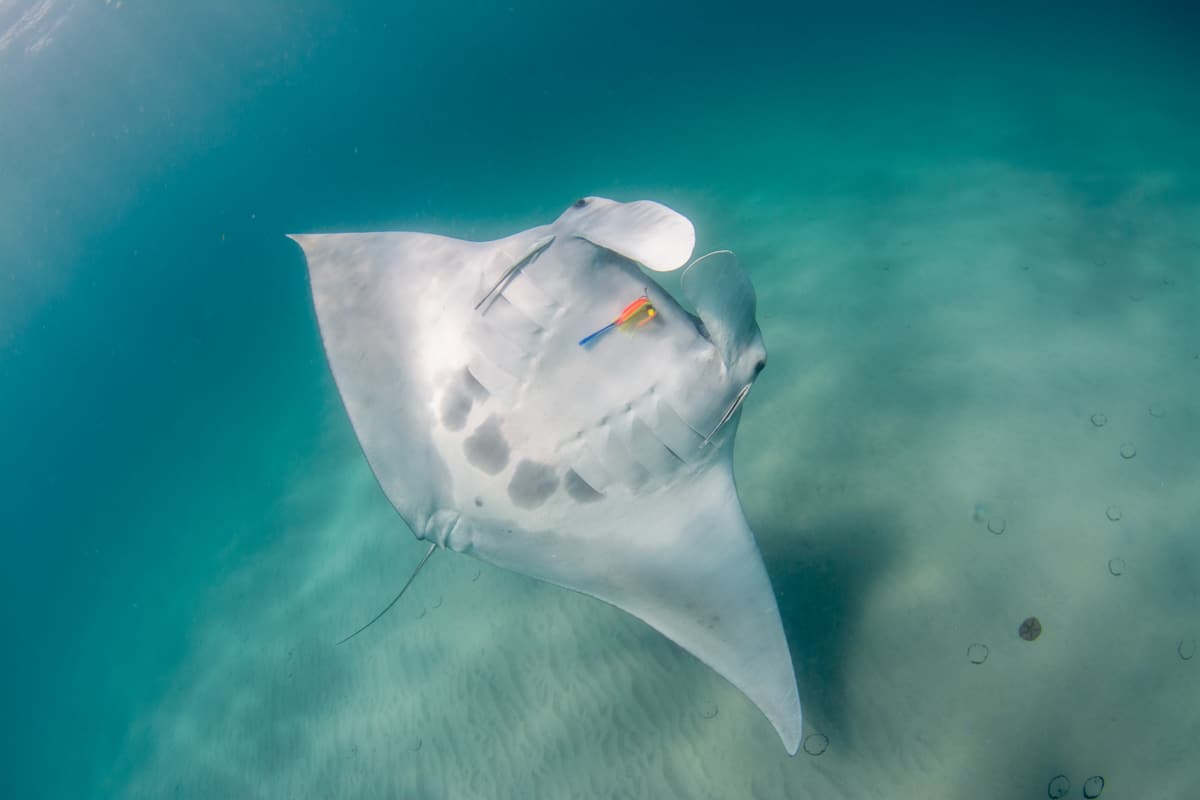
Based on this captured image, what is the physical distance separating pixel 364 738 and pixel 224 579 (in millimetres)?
5781

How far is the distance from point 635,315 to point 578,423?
51 centimetres

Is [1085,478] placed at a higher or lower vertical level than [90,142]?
lower

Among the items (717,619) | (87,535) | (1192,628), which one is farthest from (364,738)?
(87,535)

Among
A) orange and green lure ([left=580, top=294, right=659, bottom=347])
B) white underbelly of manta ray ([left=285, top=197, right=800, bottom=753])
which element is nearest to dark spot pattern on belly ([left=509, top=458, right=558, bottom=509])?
white underbelly of manta ray ([left=285, top=197, right=800, bottom=753])

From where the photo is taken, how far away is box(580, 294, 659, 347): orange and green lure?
235 centimetres

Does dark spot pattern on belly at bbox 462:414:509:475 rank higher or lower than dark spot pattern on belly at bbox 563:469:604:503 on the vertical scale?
higher

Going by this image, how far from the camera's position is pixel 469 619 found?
5656mm

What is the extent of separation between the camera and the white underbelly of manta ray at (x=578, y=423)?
2.40 m

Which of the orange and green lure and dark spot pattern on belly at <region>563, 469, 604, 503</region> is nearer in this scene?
the orange and green lure

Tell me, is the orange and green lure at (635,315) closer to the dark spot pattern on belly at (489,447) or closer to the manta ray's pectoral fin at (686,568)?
the dark spot pattern on belly at (489,447)

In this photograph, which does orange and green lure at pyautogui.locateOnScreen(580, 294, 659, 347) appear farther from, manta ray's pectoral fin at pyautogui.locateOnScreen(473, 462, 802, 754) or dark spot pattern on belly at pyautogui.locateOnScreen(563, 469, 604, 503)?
manta ray's pectoral fin at pyautogui.locateOnScreen(473, 462, 802, 754)

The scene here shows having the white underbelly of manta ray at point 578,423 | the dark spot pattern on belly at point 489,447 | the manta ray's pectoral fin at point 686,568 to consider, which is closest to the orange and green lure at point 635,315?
the white underbelly of manta ray at point 578,423

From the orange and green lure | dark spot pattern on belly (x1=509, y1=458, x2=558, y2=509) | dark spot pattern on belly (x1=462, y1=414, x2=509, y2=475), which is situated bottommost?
dark spot pattern on belly (x1=509, y1=458, x2=558, y2=509)

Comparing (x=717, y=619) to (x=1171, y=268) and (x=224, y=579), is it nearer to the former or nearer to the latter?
(x=1171, y=268)
